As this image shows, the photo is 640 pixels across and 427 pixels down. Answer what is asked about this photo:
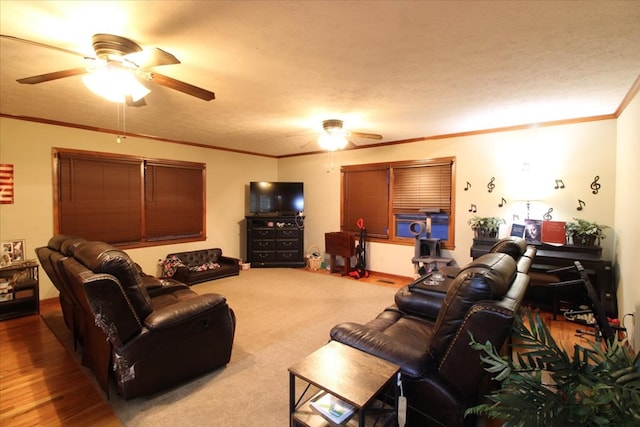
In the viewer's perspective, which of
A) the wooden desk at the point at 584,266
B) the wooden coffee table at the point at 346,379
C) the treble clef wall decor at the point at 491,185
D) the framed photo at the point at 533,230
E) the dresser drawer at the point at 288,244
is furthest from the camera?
the dresser drawer at the point at 288,244

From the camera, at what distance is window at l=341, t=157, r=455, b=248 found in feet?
16.3

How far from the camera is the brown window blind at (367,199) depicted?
222 inches

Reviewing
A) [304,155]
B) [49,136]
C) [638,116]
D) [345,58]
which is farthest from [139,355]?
[304,155]

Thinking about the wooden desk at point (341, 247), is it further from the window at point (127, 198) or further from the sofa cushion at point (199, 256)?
the window at point (127, 198)

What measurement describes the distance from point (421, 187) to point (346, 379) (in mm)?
4272

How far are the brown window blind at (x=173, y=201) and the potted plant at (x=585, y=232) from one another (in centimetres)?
579

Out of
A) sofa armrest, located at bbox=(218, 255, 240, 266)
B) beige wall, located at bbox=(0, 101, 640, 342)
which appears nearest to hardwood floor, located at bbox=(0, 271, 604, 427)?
beige wall, located at bbox=(0, 101, 640, 342)

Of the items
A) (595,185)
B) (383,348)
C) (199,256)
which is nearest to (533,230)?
(595,185)

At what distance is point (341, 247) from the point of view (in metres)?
5.73

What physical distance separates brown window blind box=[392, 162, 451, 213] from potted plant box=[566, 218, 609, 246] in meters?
1.61

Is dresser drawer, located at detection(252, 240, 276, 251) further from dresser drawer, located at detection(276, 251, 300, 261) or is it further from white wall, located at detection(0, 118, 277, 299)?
white wall, located at detection(0, 118, 277, 299)

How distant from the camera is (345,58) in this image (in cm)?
226

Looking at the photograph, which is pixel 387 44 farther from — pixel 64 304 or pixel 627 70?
pixel 64 304

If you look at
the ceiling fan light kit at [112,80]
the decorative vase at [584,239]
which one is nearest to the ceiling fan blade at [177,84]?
the ceiling fan light kit at [112,80]
